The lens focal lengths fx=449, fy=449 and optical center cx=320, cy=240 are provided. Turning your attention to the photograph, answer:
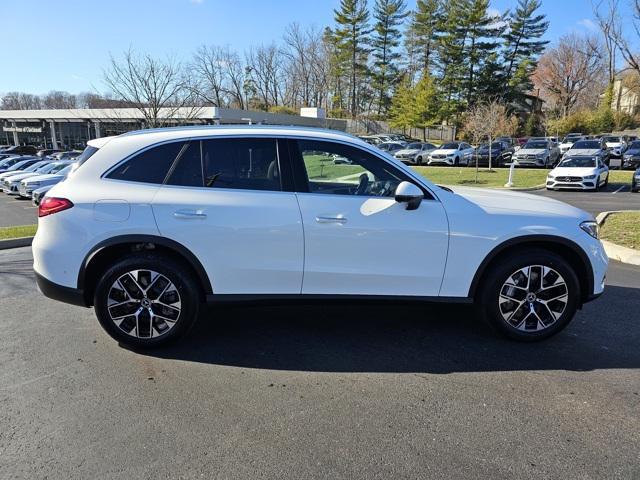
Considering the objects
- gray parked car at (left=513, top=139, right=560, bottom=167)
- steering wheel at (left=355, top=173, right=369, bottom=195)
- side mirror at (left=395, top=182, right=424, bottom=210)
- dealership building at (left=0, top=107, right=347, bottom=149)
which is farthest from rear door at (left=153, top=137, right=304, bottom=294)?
dealership building at (left=0, top=107, right=347, bottom=149)

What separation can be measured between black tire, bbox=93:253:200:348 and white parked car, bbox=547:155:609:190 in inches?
682

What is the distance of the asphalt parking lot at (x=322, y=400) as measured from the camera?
244 centimetres

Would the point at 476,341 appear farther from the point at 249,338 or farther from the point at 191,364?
the point at 191,364

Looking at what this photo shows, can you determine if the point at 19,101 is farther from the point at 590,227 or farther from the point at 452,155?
the point at 590,227

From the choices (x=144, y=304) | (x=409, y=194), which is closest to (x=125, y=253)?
(x=144, y=304)

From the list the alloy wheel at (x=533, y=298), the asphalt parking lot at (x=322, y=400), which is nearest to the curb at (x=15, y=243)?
the asphalt parking lot at (x=322, y=400)

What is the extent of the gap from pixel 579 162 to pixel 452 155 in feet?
37.5

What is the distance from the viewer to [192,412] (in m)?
2.90

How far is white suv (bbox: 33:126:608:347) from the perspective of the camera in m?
3.55

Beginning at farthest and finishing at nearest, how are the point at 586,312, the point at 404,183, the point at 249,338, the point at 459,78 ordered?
1. the point at 459,78
2. the point at 586,312
3. the point at 249,338
4. the point at 404,183

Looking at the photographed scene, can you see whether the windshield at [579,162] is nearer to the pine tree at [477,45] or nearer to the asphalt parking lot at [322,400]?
the asphalt parking lot at [322,400]

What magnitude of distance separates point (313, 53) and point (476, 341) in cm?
7758

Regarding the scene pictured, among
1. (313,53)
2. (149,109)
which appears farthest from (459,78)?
(149,109)

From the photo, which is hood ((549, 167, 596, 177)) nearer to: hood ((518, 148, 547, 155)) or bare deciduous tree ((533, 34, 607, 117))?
hood ((518, 148, 547, 155))
